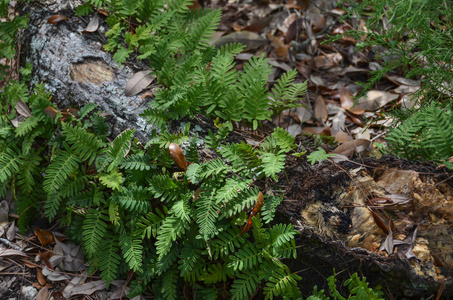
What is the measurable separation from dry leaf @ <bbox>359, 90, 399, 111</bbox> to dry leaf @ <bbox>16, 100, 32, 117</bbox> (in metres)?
2.90

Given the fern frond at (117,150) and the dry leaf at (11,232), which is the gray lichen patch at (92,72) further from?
the dry leaf at (11,232)

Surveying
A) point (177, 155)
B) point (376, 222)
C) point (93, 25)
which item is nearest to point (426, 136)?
point (376, 222)

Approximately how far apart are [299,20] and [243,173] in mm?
2537

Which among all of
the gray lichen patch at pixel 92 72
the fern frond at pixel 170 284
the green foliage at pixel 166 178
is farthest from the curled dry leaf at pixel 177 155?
Result: the gray lichen patch at pixel 92 72

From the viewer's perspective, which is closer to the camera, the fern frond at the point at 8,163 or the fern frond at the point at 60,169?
the fern frond at the point at 60,169

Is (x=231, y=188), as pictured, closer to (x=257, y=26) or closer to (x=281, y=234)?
(x=281, y=234)

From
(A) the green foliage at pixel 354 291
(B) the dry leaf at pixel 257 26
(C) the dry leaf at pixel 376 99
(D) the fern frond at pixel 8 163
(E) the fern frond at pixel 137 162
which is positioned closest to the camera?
(A) the green foliage at pixel 354 291

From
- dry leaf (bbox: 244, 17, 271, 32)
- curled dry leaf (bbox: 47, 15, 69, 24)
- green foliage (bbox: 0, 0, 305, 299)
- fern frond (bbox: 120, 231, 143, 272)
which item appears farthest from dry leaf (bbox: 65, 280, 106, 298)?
dry leaf (bbox: 244, 17, 271, 32)

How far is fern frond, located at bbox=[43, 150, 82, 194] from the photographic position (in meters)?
2.79

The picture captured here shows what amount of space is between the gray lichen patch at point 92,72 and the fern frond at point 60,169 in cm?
63

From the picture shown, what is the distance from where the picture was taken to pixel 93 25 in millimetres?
3350

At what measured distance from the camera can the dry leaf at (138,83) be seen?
3.06m

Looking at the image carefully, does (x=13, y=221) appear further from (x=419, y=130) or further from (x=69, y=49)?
(x=419, y=130)

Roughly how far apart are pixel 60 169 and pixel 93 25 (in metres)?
1.28
